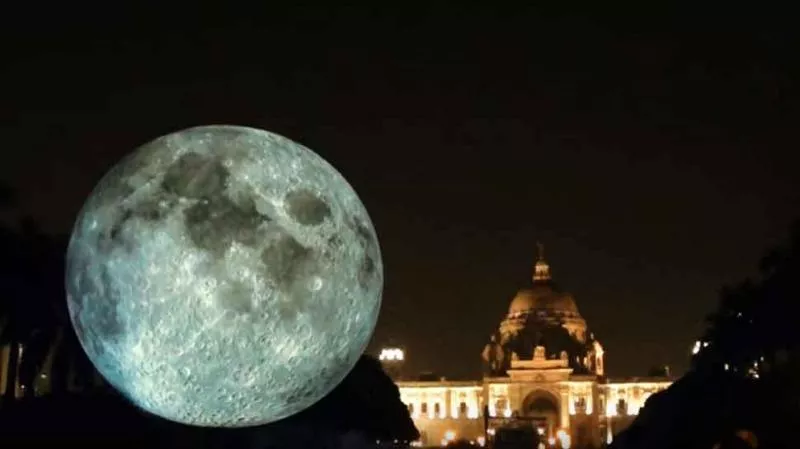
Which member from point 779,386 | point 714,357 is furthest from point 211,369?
point 714,357

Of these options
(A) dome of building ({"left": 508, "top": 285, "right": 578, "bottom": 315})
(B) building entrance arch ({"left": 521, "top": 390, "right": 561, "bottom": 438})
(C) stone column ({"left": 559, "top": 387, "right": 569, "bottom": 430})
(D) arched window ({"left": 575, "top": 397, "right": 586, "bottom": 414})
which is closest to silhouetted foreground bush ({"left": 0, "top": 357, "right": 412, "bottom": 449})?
(C) stone column ({"left": 559, "top": 387, "right": 569, "bottom": 430})

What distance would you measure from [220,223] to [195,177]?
1.43 meters

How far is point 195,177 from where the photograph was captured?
87.6ft

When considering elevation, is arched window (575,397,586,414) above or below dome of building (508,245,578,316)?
below

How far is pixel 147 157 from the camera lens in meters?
27.4

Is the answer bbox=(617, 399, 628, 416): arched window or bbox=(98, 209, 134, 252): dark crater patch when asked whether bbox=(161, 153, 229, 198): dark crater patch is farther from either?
bbox=(617, 399, 628, 416): arched window

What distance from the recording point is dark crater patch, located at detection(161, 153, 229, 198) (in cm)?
2644

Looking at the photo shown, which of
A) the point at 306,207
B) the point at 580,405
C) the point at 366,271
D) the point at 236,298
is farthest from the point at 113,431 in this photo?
the point at 580,405

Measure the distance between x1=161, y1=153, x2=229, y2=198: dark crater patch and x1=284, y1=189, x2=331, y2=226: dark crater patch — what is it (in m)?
1.48

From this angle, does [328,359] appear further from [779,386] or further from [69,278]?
[779,386]

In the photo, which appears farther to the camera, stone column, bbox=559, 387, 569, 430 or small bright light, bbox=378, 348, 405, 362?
small bright light, bbox=378, 348, 405, 362

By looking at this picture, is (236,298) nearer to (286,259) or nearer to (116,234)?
(286,259)

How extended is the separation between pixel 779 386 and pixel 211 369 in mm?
29284

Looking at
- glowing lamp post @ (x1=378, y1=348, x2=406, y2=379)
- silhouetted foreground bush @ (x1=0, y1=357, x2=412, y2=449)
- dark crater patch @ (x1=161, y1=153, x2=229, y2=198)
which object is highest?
glowing lamp post @ (x1=378, y1=348, x2=406, y2=379)
